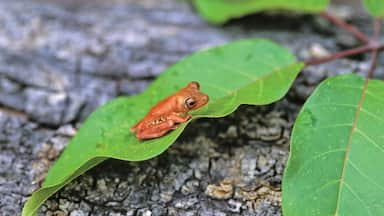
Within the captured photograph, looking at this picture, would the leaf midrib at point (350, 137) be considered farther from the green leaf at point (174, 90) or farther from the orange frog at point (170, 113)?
the orange frog at point (170, 113)

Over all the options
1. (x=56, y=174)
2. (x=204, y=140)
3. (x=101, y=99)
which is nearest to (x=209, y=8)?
(x=101, y=99)

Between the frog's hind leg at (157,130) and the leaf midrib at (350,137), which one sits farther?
the frog's hind leg at (157,130)

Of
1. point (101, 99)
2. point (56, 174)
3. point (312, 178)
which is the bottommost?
point (312, 178)

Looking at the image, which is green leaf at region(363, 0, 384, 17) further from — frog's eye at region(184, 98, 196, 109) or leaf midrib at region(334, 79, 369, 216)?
frog's eye at region(184, 98, 196, 109)

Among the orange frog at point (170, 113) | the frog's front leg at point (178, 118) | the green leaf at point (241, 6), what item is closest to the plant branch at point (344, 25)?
the green leaf at point (241, 6)

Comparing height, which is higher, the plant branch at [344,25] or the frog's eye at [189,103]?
the plant branch at [344,25]

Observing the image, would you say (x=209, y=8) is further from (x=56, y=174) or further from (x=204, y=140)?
(x=56, y=174)
